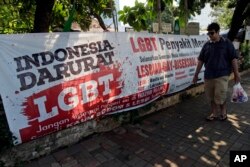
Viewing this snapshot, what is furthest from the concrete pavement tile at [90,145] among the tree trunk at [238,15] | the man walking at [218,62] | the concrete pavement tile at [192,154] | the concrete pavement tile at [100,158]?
the tree trunk at [238,15]

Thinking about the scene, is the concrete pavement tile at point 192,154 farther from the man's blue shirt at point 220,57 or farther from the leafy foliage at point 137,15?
the leafy foliage at point 137,15

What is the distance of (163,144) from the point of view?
3953 millimetres

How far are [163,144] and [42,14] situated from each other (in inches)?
139

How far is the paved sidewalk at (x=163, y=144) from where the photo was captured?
3451 millimetres

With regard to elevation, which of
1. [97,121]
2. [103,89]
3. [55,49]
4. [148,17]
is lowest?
[97,121]

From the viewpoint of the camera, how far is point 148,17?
841 cm

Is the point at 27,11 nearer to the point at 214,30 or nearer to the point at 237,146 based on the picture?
the point at 214,30

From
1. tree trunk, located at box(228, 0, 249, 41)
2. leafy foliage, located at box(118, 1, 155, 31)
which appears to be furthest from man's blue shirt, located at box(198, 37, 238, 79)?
tree trunk, located at box(228, 0, 249, 41)

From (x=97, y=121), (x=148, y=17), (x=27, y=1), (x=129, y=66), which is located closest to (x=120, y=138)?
(x=97, y=121)

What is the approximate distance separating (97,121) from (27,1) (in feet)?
12.6

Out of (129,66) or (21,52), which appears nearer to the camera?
(21,52)

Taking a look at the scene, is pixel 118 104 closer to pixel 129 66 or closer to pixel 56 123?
pixel 129 66

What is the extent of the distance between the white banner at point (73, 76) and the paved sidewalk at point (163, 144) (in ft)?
1.37

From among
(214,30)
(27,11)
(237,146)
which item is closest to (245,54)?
(214,30)
